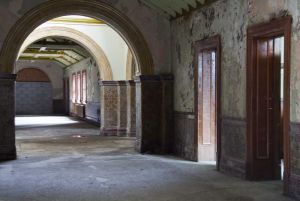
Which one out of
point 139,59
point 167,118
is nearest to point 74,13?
point 139,59

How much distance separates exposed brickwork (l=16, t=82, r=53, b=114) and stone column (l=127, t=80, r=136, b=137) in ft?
51.8

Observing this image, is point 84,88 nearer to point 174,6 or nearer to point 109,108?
point 109,108

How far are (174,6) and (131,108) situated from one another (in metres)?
4.95

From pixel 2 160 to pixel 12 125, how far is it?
734mm

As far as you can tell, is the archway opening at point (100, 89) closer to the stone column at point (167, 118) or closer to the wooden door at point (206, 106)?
the stone column at point (167, 118)

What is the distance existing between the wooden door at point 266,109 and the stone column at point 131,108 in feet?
23.7

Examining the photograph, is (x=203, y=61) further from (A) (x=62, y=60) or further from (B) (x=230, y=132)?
(A) (x=62, y=60)

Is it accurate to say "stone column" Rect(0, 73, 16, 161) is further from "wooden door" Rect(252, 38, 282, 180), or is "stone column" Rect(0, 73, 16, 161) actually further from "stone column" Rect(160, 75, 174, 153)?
"wooden door" Rect(252, 38, 282, 180)

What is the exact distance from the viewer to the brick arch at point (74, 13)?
9.18 meters

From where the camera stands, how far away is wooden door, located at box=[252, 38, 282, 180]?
22.5ft

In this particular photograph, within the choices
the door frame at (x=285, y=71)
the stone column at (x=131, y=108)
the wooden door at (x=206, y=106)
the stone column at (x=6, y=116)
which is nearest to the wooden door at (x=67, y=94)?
the stone column at (x=131, y=108)

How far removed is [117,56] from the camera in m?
14.5

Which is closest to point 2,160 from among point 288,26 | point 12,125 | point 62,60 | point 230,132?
point 12,125

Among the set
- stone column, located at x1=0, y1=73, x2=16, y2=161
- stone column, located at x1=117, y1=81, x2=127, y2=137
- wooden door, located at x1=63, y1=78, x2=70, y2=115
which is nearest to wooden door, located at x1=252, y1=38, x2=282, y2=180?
stone column, located at x1=0, y1=73, x2=16, y2=161
